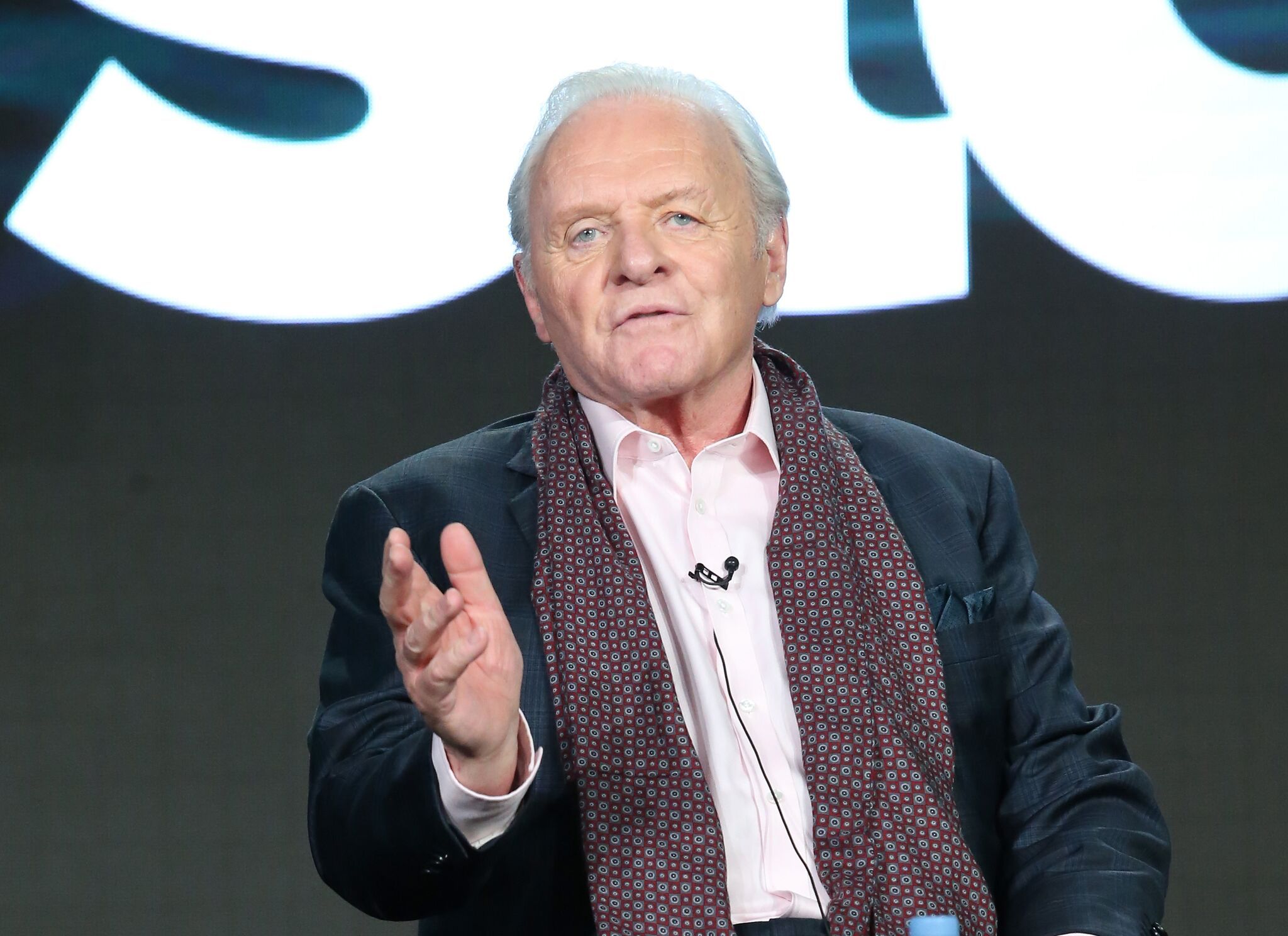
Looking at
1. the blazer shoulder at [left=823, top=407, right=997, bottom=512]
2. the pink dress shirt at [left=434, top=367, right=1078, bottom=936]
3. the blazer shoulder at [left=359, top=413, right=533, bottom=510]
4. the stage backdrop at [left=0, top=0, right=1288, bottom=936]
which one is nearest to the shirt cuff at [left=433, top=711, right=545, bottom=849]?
the pink dress shirt at [left=434, top=367, right=1078, bottom=936]

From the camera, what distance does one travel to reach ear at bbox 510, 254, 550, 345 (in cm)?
181

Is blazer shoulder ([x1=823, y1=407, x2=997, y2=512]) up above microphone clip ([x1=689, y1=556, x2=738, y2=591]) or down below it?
above

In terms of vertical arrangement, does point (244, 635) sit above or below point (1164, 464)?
below

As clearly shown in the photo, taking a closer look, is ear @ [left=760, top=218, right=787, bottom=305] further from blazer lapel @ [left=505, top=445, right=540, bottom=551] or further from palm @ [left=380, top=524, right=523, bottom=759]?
palm @ [left=380, top=524, right=523, bottom=759]

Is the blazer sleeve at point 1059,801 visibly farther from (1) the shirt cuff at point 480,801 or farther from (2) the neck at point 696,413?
(1) the shirt cuff at point 480,801

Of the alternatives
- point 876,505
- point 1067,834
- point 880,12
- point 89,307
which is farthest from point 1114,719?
point 89,307

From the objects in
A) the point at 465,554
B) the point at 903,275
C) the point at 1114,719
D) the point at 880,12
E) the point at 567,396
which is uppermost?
the point at 880,12

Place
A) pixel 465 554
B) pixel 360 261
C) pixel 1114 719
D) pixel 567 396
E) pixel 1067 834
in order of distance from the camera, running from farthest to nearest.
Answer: pixel 360 261 < pixel 567 396 < pixel 1114 719 < pixel 1067 834 < pixel 465 554

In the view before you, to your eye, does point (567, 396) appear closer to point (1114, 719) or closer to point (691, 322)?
point (691, 322)

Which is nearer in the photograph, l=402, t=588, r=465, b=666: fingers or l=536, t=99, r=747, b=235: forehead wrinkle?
l=402, t=588, r=465, b=666: fingers

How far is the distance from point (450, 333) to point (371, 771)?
4.29 ft

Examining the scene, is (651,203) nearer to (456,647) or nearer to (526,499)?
(526,499)

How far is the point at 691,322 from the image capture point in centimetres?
168

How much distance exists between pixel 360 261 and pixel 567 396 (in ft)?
2.90
